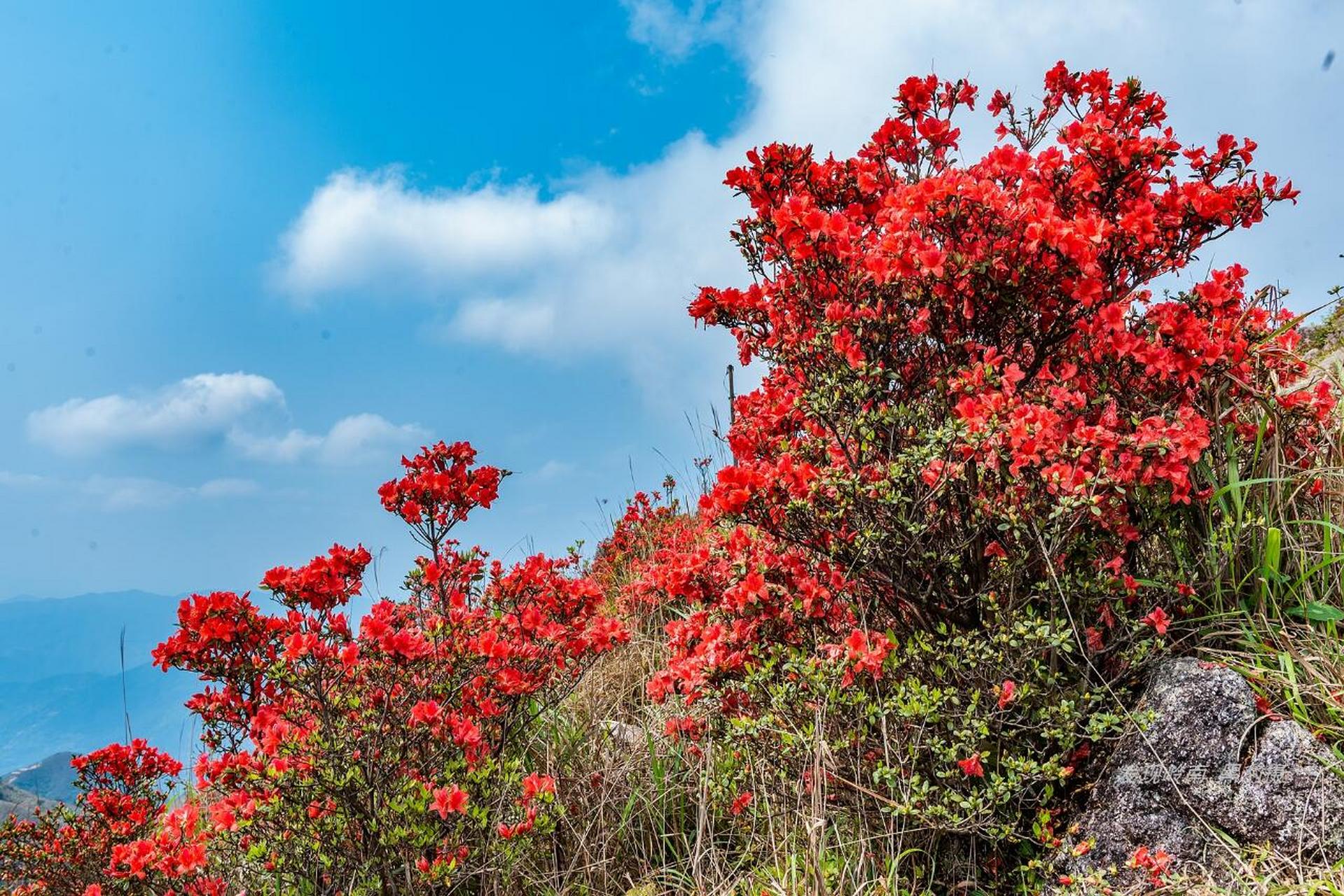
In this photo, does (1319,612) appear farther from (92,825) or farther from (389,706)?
(92,825)

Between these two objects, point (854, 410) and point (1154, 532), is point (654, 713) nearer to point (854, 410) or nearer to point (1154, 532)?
point (854, 410)

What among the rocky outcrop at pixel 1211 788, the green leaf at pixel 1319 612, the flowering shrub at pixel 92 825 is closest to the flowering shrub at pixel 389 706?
the flowering shrub at pixel 92 825

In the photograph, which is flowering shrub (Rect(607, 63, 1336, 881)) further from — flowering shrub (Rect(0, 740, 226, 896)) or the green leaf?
flowering shrub (Rect(0, 740, 226, 896))

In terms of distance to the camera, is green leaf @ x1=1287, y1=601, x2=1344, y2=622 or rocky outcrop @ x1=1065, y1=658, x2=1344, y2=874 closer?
rocky outcrop @ x1=1065, y1=658, x2=1344, y2=874

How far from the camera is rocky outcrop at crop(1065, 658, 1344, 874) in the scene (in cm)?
260

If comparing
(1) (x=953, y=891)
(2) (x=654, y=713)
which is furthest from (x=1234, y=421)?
(2) (x=654, y=713)

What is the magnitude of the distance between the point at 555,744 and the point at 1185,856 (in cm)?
276

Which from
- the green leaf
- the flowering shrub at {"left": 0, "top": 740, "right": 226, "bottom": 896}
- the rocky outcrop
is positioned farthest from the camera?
the flowering shrub at {"left": 0, "top": 740, "right": 226, "bottom": 896}

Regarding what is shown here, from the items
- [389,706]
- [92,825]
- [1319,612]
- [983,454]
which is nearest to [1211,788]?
[1319,612]

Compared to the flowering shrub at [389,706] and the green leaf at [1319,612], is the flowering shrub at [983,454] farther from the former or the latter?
the flowering shrub at [389,706]

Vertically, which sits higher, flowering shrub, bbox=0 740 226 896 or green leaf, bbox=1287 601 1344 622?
flowering shrub, bbox=0 740 226 896

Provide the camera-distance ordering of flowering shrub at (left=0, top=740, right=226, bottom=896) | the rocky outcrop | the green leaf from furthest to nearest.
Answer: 1. flowering shrub at (left=0, top=740, right=226, bottom=896)
2. the green leaf
3. the rocky outcrop

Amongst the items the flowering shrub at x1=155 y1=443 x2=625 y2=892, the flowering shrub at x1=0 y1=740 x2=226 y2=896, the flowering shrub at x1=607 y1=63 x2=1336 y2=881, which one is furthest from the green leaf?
the flowering shrub at x1=0 y1=740 x2=226 y2=896

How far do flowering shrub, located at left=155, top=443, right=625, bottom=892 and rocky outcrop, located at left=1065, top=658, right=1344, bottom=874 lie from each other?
1.97 metres
